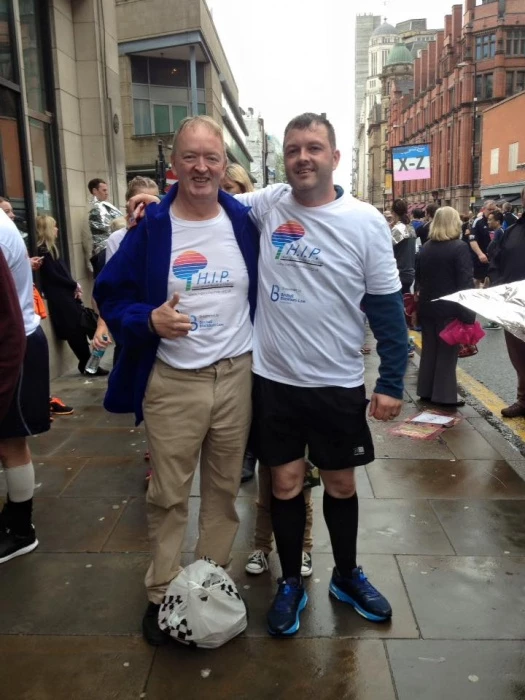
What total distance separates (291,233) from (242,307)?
0.37 metres

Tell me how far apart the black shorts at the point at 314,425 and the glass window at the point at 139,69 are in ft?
94.8

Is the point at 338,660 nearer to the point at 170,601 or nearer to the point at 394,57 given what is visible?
the point at 170,601

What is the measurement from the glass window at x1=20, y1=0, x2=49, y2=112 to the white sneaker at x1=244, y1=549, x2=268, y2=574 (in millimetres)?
6171

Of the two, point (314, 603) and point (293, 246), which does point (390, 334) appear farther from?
point (314, 603)

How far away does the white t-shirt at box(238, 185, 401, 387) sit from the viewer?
8.32 ft

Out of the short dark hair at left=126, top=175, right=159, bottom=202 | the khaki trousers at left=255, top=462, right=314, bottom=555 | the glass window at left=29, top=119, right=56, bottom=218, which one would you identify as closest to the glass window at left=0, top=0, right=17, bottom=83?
the glass window at left=29, top=119, right=56, bottom=218

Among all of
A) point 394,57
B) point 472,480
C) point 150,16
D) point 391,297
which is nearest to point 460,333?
point 472,480

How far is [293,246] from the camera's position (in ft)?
8.44

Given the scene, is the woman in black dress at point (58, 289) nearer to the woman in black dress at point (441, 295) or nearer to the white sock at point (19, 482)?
the woman in black dress at point (441, 295)

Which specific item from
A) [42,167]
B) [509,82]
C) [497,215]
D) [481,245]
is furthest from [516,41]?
[42,167]

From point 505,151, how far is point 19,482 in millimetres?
45502

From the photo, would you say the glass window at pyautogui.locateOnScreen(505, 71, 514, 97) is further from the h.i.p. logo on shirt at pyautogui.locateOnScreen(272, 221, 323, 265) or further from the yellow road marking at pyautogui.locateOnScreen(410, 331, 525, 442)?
the h.i.p. logo on shirt at pyautogui.locateOnScreen(272, 221, 323, 265)

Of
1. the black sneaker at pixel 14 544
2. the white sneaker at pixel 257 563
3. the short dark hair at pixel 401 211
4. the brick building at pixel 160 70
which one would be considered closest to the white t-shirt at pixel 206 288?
the white sneaker at pixel 257 563

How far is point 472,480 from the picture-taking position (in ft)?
14.2
